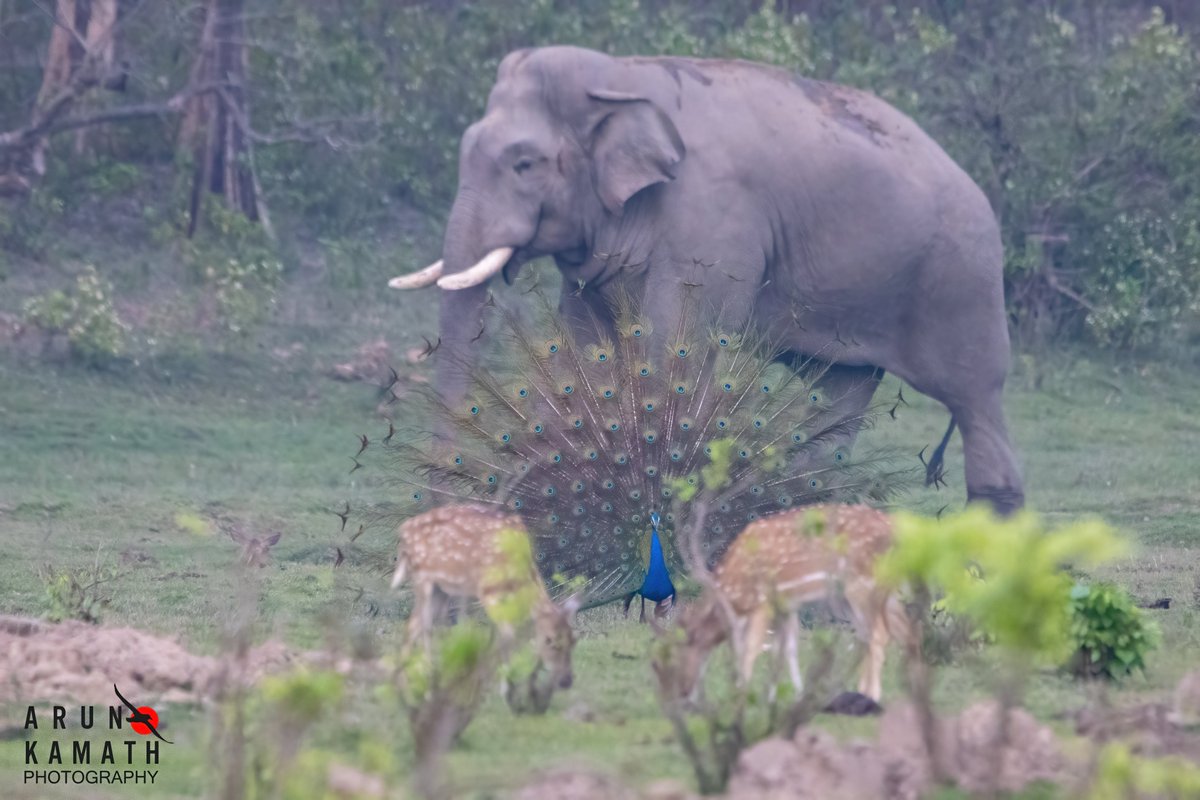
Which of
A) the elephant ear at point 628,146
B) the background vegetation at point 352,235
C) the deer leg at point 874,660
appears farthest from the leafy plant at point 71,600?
the elephant ear at point 628,146

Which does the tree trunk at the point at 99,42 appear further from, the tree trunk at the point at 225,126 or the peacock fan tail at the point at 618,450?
the peacock fan tail at the point at 618,450

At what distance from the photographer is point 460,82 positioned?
18.6 meters

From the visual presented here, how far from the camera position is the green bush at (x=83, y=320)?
49.8 ft

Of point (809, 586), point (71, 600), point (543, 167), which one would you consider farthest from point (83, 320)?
point (809, 586)

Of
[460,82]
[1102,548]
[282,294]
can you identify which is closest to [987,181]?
[460,82]

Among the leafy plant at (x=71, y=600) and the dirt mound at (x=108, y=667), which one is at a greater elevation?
the leafy plant at (x=71, y=600)

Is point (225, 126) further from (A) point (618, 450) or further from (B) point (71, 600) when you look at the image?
(B) point (71, 600)

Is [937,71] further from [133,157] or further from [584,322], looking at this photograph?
[584,322]

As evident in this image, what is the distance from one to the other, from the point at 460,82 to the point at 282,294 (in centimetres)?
280

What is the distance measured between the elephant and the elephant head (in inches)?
0.4

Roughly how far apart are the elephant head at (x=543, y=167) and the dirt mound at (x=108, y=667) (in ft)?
12.7

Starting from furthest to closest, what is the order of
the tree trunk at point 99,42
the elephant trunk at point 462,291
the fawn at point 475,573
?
the tree trunk at point 99,42, the elephant trunk at point 462,291, the fawn at point 475,573

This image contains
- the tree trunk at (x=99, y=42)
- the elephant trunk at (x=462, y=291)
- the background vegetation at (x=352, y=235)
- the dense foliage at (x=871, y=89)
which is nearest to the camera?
the elephant trunk at (x=462, y=291)

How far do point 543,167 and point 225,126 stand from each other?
785 centimetres
